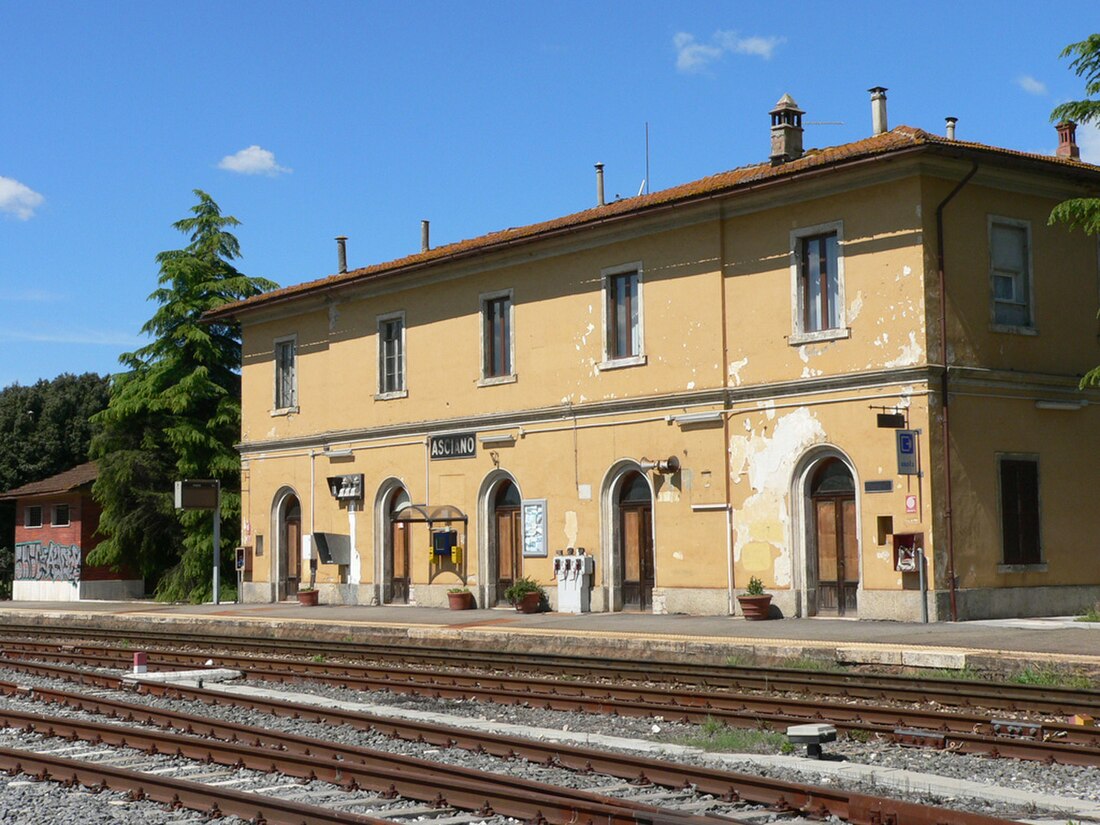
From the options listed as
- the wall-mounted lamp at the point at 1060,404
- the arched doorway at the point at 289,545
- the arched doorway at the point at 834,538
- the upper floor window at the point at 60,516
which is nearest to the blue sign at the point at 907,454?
the arched doorway at the point at 834,538

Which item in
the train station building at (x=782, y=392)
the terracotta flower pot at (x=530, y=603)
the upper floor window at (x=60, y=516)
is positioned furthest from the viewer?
the upper floor window at (x=60, y=516)

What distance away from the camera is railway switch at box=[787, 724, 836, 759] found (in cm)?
1036

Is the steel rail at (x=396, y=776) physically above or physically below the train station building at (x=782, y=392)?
below

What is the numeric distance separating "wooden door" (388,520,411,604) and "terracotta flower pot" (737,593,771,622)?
9.59 meters

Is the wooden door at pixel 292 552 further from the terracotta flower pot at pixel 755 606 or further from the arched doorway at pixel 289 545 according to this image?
the terracotta flower pot at pixel 755 606

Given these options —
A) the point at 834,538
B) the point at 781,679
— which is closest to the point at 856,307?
the point at 834,538

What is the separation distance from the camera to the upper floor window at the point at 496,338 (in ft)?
88.8

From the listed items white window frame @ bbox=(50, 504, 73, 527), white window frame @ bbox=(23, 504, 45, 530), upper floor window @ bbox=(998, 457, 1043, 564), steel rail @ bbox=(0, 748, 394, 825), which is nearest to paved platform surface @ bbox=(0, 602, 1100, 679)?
upper floor window @ bbox=(998, 457, 1043, 564)

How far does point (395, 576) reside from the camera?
29.5 meters

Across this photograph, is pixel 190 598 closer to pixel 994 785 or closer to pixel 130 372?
pixel 130 372

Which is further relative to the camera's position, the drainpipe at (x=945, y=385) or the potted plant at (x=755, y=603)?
the potted plant at (x=755, y=603)

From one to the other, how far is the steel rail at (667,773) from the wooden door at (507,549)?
43.4ft

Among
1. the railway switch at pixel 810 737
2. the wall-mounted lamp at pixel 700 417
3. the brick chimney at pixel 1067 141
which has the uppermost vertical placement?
the brick chimney at pixel 1067 141

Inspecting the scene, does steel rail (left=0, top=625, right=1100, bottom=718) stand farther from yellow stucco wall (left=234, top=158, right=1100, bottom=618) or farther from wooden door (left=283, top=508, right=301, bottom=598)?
wooden door (left=283, top=508, right=301, bottom=598)
